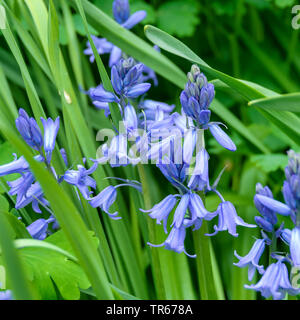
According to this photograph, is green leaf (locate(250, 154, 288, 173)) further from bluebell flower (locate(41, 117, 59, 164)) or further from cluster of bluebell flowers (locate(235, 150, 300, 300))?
bluebell flower (locate(41, 117, 59, 164))

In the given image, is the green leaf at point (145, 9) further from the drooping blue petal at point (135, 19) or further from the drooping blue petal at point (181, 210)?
the drooping blue petal at point (181, 210)

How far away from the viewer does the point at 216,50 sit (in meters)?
2.47

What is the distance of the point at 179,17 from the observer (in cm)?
212

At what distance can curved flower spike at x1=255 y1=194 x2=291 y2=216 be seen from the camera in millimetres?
961

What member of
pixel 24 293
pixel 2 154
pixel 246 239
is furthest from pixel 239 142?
pixel 24 293

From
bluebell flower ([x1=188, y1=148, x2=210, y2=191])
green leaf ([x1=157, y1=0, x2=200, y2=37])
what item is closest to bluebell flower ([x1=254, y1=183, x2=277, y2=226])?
bluebell flower ([x1=188, y1=148, x2=210, y2=191])

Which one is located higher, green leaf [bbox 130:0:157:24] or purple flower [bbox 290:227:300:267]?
Result: green leaf [bbox 130:0:157:24]

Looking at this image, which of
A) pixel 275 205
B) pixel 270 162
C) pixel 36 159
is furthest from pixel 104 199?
pixel 270 162

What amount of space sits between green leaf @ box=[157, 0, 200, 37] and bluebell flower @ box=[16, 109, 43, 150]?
1.15m

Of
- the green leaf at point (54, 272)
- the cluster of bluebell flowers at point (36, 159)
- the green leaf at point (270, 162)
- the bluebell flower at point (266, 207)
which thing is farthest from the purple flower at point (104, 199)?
the green leaf at point (270, 162)

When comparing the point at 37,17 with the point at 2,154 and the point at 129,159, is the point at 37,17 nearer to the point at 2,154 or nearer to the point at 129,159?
the point at 2,154

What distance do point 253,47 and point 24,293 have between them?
1.99m

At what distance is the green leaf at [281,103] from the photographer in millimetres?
1049

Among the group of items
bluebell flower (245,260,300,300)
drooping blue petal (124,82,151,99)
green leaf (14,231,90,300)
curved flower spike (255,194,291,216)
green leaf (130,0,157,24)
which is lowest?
bluebell flower (245,260,300,300)
